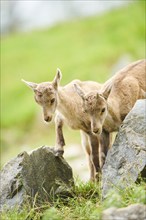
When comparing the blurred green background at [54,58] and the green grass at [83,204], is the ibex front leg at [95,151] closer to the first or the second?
the green grass at [83,204]

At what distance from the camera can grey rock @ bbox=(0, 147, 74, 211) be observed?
10.1m

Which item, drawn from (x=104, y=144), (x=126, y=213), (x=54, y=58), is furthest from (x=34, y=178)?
(x=54, y=58)

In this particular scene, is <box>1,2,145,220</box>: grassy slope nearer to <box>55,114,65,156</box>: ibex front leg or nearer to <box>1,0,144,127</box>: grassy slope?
<box>1,0,144,127</box>: grassy slope

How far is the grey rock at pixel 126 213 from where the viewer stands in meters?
7.35

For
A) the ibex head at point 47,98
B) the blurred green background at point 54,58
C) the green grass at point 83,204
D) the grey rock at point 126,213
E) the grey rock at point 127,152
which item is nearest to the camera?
the grey rock at point 126,213

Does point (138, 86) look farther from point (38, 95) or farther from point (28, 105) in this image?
point (28, 105)

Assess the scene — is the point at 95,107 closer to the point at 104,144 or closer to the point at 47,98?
the point at 104,144

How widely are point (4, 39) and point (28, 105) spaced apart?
12.4 meters

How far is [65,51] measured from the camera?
99.0 feet

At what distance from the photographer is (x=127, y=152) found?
9.73 m

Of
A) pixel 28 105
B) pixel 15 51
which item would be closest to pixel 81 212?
pixel 28 105

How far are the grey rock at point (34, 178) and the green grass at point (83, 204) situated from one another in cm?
17

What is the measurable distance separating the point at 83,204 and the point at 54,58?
20.3m

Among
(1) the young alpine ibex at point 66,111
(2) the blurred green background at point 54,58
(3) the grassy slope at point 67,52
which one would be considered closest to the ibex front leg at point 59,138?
(1) the young alpine ibex at point 66,111
